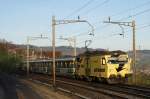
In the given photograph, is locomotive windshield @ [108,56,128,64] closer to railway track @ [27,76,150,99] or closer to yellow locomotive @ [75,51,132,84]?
yellow locomotive @ [75,51,132,84]

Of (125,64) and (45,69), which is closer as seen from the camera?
(125,64)

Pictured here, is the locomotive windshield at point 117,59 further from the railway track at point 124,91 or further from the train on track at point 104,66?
the railway track at point 124,91

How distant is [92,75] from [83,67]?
4.15 meters

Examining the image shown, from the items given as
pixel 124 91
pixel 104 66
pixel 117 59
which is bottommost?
pixel 124 91

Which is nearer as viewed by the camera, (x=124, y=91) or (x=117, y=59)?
(x=124, y=91)

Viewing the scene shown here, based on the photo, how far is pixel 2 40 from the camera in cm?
18900

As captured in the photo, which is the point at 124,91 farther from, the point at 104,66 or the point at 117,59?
the point at 104,66

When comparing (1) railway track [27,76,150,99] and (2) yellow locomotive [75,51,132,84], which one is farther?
(2) yellow locomotive [75,51,132,84]

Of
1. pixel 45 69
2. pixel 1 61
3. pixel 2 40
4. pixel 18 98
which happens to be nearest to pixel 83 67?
pixel 18 98

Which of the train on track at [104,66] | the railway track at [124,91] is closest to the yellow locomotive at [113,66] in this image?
the train on track at [104,66]

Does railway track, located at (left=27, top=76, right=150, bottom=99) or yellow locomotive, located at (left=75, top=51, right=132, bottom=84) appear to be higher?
yellow locomotive, located at (left=75, top=51, right=132, bottom=84)

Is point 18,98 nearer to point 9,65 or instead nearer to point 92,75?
point 92,75

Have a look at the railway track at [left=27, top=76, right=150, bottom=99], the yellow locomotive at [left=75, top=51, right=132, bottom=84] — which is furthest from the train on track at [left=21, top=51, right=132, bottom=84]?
the railway track at [left=27, top=76, right=150, bottom=99]

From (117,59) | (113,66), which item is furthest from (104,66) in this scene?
(117,59)
